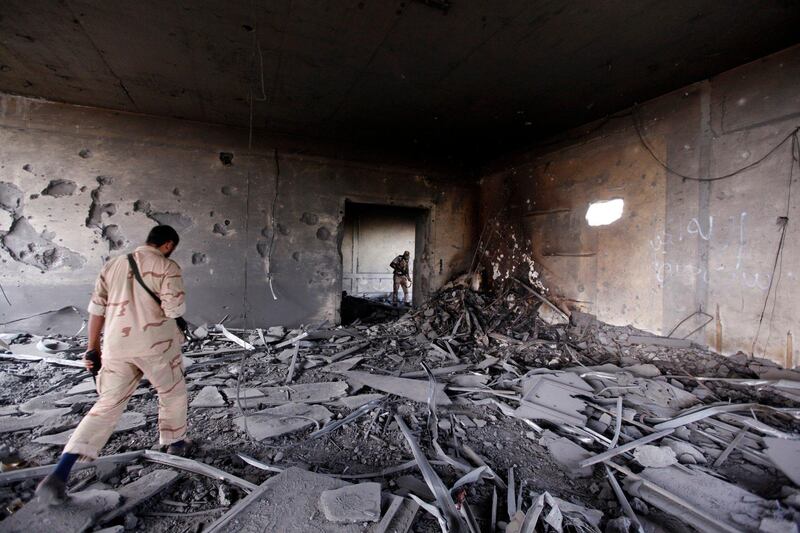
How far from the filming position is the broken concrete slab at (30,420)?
2.90 meters

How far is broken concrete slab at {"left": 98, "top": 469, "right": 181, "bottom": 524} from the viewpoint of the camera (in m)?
1.93

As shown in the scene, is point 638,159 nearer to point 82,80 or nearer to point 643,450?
point 643,450

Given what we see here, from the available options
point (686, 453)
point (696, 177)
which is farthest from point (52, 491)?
point (696, 177)

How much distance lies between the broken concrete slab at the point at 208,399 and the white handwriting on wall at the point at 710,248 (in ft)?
18.4

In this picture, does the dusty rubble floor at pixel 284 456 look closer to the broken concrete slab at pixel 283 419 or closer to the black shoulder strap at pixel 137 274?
the broken concrete slab at pixel 283 419

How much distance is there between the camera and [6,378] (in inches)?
155

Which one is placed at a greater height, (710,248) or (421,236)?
(421,236)

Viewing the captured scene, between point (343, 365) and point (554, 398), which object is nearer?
point (554, 398)

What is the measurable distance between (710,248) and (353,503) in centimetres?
489

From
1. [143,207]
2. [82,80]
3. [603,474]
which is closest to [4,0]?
[82,80]

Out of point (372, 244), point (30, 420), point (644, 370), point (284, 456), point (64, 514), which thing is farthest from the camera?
point (372, 244)

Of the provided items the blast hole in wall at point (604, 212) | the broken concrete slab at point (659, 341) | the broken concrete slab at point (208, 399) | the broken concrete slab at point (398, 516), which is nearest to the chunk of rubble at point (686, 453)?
the broken concrete slab at point (398, 516)

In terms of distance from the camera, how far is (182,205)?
19.4 feet

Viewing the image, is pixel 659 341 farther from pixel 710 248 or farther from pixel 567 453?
pixel 567 453
